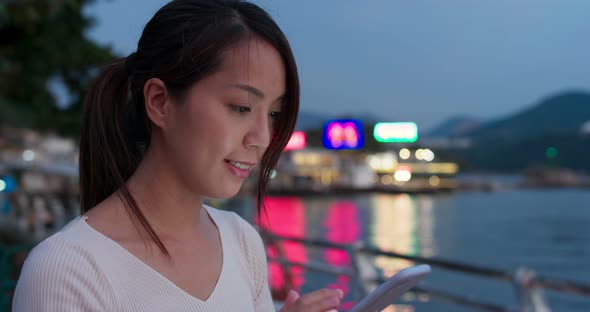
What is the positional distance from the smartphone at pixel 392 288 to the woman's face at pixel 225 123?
31cm

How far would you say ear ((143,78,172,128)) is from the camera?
130 cm

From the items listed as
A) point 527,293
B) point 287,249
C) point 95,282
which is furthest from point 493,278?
point 287,249

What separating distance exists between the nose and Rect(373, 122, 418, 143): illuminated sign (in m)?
105

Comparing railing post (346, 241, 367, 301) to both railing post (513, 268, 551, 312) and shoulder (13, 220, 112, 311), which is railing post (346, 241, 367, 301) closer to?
railing post (513, 268, 551, 312)

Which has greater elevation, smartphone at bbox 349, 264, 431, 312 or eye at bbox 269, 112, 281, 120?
eye at bbox 269, 112, 281, 120

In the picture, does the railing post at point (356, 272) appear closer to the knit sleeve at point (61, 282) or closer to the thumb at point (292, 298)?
the thumb at point (292, 298)

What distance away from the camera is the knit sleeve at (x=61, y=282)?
1111 millimetres

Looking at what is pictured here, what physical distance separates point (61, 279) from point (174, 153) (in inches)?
12.1

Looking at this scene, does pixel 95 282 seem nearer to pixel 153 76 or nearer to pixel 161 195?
pixel 161 195

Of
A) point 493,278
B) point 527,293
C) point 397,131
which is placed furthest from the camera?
point 397,131

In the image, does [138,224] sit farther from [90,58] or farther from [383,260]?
[383,260]

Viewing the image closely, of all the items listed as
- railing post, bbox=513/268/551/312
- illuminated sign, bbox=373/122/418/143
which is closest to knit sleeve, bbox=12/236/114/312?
railing post, bbox=513/268/551/312

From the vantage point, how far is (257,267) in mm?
1537

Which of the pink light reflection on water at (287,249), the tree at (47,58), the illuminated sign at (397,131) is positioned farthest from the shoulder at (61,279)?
the illuminated sign at (397,131)
